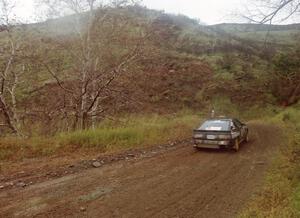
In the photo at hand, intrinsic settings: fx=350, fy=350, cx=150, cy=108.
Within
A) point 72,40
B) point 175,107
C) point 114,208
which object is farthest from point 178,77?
point 114,208

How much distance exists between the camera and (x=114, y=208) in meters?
6.80

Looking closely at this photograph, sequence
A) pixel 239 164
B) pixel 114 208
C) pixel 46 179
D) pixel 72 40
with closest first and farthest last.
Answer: pixel 114 208
pixel 46 179
pixel 239 164
pixel 72 40

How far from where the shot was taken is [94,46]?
16.4m

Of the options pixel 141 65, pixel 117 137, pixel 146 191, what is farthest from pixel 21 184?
pixel 141 65

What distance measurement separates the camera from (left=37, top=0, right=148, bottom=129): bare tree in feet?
51.6

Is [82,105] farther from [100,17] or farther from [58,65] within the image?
[58,65]

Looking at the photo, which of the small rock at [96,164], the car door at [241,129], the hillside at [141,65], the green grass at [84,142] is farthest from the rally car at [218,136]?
the small rock at [96,164]

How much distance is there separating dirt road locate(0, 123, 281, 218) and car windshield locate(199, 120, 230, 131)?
2636 mm

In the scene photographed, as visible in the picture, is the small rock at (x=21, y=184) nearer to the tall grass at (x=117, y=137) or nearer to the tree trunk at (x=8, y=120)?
the tall grass at (x=117, y=137)

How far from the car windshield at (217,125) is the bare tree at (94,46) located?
450 centimetres

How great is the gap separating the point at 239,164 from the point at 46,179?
609cm

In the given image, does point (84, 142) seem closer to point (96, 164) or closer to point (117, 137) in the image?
point (117, 137)

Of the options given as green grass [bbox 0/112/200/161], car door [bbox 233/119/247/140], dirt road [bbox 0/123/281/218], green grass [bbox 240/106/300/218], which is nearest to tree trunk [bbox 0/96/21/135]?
green grass [bbox 0/112/200/161]

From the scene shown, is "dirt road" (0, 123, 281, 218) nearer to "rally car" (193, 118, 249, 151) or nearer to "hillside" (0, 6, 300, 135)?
"rally car" (193, 118, 249, 151)
